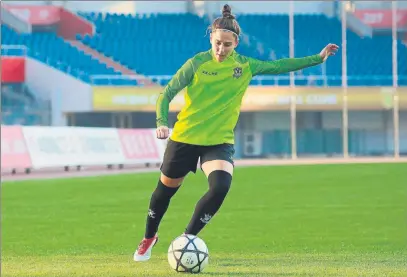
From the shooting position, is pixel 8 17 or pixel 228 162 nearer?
pixel 228 162

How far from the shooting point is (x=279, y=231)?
1366cm

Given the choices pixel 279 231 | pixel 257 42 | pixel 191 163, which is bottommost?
pixel 279 231

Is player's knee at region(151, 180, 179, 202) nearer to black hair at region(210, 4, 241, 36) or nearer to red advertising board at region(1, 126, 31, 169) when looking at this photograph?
black hair at region(210, 4, 241, 36)

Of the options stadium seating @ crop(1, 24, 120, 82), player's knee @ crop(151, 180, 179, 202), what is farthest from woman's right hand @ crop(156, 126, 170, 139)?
stadium seating @ crop(1, 24, 120, 82)

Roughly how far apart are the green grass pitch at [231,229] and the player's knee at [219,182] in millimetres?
653

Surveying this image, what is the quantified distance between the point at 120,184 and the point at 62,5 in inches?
1361

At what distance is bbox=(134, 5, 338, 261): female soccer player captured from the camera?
8.62 m

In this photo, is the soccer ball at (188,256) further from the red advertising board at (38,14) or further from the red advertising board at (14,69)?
the red advertising board at (38,14)

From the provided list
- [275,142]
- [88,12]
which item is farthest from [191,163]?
[88,12]

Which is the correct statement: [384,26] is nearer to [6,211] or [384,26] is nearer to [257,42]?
[257,42]

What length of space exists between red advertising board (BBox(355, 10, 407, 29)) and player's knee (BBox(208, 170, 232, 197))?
55.1m

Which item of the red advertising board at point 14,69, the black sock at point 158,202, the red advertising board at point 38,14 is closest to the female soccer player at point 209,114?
the black sock at point 158,202

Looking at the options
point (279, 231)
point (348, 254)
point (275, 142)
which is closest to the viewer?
point (348, 254)

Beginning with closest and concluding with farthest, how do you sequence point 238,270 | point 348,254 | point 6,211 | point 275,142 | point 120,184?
point 238,270 < point 348,254 < point 6,211 < point 120,184 < point 275,142
